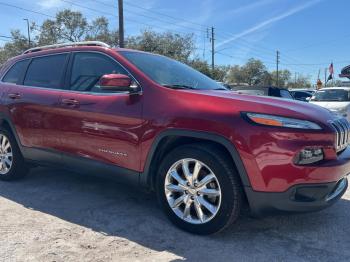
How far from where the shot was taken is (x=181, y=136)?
3.48 meters

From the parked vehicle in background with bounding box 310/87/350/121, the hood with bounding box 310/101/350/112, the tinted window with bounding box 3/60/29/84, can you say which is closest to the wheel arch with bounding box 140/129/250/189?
the tinted window with bounding box 3/60/29/84

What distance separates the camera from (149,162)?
12.0 ft

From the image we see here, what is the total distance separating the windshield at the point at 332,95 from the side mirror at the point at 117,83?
1006cm

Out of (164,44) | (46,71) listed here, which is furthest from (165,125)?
(164,44)

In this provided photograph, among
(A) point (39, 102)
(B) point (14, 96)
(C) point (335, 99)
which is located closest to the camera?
(A) point (39, 102)

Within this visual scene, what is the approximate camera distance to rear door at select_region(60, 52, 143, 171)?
12.3 ft

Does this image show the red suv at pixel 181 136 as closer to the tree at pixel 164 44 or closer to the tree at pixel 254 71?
the tree at pixel 164 44

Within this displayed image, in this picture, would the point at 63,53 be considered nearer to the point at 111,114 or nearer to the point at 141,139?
the point at 111,114

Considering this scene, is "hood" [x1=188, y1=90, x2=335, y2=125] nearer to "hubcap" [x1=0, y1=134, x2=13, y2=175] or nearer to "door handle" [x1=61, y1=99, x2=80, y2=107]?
"door handle" [x1=61, y1=99, x2=80, y2=107]

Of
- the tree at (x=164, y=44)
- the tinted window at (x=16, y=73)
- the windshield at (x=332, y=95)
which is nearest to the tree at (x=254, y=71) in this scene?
the tree at (x=164, y=44)

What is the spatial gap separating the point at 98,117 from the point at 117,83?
48 centimetres

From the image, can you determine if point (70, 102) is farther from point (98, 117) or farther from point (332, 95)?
point (332, 95)

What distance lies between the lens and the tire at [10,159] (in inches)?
200

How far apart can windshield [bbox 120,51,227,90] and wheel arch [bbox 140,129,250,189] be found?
56 cm
